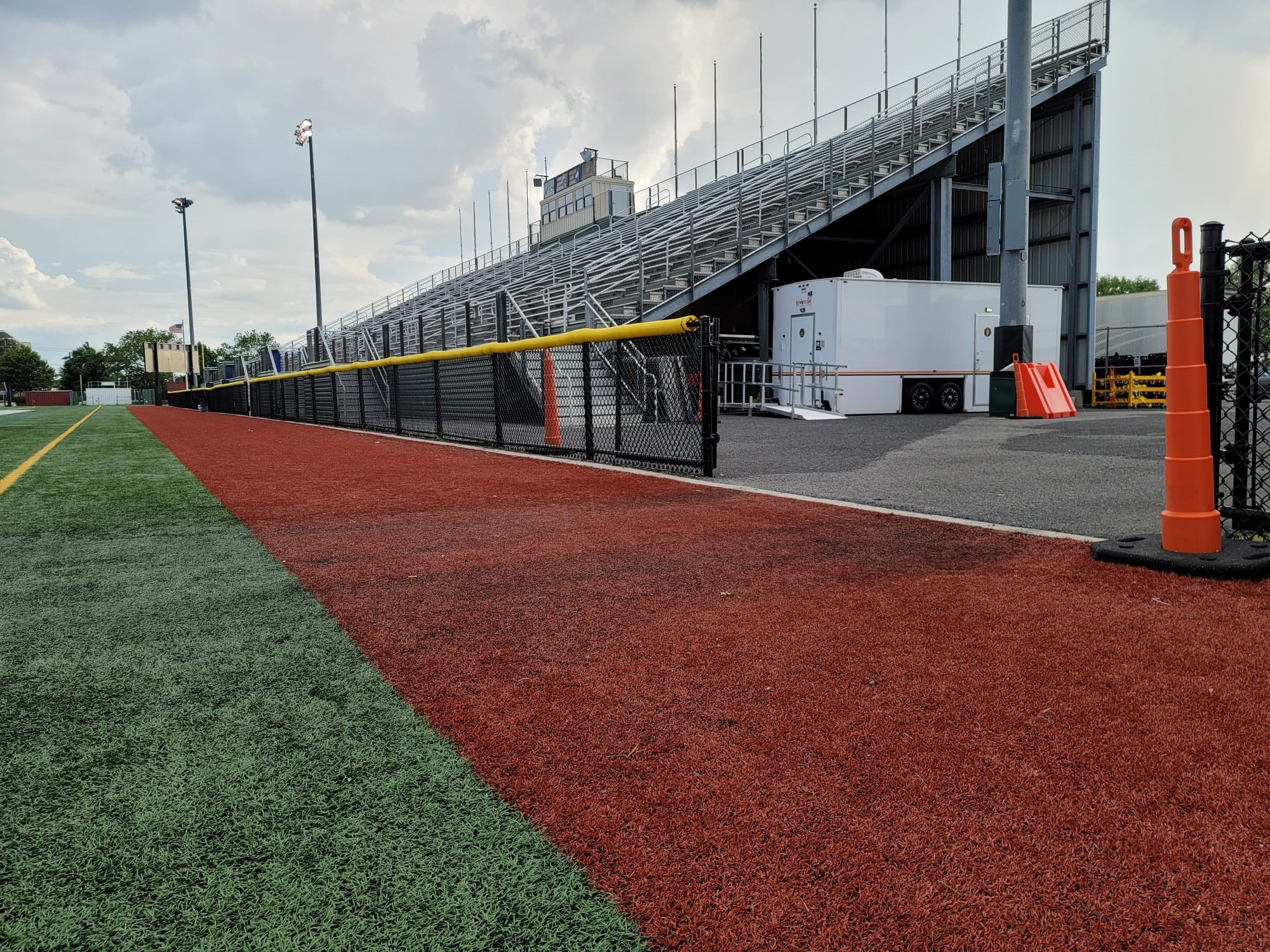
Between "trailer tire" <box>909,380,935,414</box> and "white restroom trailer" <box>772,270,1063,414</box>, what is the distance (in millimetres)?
16

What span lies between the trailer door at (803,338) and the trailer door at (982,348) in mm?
4553

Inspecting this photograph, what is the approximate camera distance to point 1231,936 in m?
1.54

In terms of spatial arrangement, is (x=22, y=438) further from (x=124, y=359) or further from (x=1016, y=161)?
(x=124, y=359)

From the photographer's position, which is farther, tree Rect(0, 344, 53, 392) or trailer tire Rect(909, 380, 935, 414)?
tree Rect(0, 344, 53, 392)

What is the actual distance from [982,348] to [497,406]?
1445 cm

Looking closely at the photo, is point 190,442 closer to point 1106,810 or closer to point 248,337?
point 1106,810

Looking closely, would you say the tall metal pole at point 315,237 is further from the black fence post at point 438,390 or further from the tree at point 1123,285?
the tree at point 1123,285

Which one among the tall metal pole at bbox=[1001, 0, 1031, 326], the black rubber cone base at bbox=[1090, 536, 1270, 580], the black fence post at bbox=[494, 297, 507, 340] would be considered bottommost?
the black rubber cone base at bbox=[1090, 536, 1270, 580]

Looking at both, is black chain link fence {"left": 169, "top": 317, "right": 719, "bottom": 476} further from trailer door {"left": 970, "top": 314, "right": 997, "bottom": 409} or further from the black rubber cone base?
trailer door {"left": 970, "top": 314, "right": 997, "bottom": 409}

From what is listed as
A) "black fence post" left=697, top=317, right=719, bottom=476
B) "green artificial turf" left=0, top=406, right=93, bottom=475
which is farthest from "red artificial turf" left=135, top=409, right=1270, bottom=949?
"green artificial turf" left=0, top=406, right=93, bottom=475

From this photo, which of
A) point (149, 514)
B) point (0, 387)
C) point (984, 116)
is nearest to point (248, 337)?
point (0, 387)

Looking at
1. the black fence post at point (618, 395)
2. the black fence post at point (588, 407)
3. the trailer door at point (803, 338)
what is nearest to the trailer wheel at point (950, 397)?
the trailer door at point (803, 338)

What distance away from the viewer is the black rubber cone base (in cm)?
396

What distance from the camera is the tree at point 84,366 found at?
460ft
